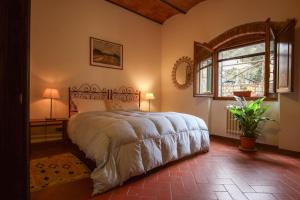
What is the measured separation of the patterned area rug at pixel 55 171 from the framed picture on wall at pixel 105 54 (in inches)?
94.9

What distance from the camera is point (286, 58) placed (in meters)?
2.96

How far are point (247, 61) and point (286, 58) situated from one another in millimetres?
→ 1022

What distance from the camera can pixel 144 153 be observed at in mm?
2104

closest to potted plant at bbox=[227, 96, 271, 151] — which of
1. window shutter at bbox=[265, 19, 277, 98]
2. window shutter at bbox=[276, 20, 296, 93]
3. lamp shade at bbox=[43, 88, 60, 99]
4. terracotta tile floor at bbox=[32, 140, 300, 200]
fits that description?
window shutter at bbox=[265, 19, 277, 98]

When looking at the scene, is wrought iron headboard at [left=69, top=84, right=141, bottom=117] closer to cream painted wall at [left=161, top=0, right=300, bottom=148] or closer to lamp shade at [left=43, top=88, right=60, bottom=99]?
lamp shade at [left=43, top=88, right=60, bottom=99]

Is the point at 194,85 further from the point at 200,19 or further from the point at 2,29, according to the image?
the point at 2,29

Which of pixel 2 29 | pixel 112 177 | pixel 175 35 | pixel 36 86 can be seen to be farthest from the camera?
pixel 175 35

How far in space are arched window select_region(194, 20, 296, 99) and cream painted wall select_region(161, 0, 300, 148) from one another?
22cm

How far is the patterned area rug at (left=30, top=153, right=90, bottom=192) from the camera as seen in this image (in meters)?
1.94

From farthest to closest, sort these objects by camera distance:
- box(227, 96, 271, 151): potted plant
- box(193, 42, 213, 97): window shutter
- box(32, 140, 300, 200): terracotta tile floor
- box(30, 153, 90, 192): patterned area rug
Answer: box(193, 42, 213, 97): window shutter → box(227, 96, 271, 151): potted plant → box(30, 153, 90, 192): patterned area rug → box(32, 140, 300, 200): terracotta tile floor

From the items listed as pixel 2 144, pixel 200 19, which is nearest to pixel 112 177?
pixel 2 144

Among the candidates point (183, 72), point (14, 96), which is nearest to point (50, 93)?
point (14, 96)

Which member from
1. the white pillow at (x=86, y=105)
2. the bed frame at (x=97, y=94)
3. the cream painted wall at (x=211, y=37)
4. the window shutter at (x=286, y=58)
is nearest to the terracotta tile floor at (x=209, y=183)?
the cream painted wall at (x=211, y=37)

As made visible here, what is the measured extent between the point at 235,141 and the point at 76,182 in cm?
331
